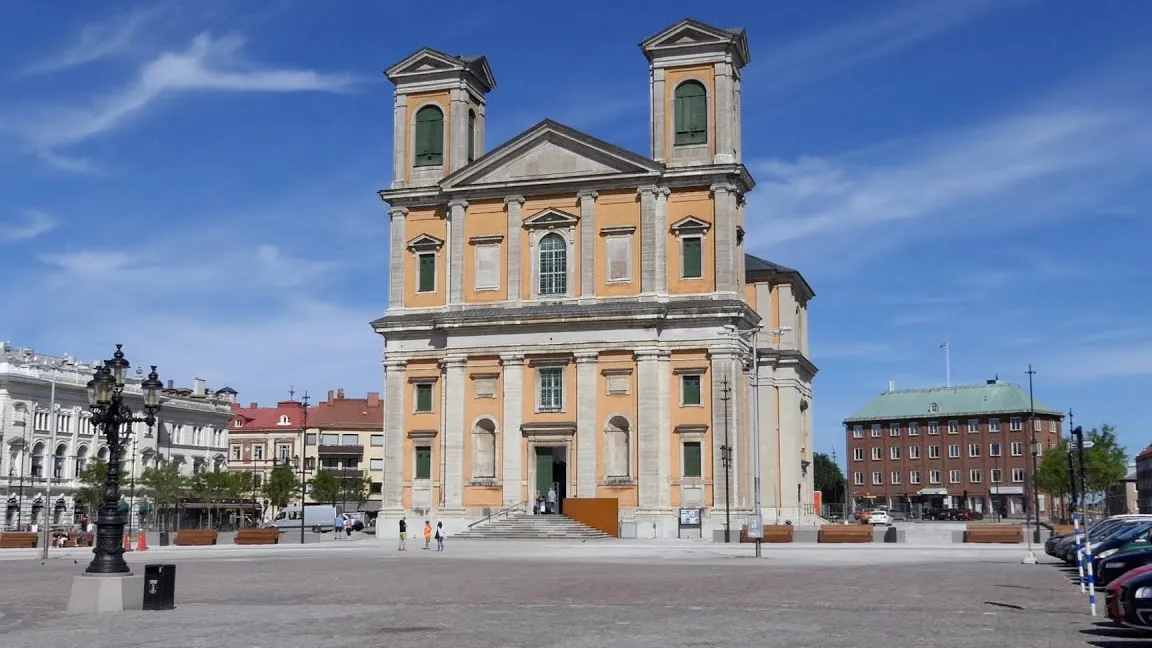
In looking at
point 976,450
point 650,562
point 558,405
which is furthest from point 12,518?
point 976,450

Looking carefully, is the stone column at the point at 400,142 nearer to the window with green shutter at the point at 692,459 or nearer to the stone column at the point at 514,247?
the stone column at the point at 514,247

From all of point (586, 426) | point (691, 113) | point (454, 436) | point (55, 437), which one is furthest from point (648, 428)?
point (55, 437)

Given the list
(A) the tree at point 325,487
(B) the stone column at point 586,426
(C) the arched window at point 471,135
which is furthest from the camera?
(A) the tree at point 325,487

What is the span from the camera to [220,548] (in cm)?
5675

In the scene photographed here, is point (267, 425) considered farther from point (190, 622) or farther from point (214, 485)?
point (190, 622)

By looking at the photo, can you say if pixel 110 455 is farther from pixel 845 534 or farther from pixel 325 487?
pixel 325 487

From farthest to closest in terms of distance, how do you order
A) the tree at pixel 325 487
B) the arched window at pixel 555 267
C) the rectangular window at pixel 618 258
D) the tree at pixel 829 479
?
the tree at pixel 829 479, the tree at pixel 325 487, the arched window at pixel 555 267, the rectangular window at pixel 618 258

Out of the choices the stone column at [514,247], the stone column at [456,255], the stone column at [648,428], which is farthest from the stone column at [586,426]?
the stone column at [456,255]

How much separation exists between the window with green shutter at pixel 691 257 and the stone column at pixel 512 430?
9601 millimetres

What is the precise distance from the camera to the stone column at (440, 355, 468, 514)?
65812mm

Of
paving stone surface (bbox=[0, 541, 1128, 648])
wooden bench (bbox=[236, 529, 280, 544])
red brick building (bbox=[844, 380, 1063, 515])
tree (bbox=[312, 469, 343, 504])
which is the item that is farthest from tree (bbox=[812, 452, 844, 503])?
paving stone surface (bbox=[0, 541, 1128, 648])

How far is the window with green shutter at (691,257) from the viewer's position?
6412 centimetres

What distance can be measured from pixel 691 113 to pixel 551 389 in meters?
16.1

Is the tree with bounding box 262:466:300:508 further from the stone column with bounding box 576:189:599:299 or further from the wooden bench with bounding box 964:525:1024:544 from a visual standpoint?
the wooden bench with bounding box 964:525:1024:544
